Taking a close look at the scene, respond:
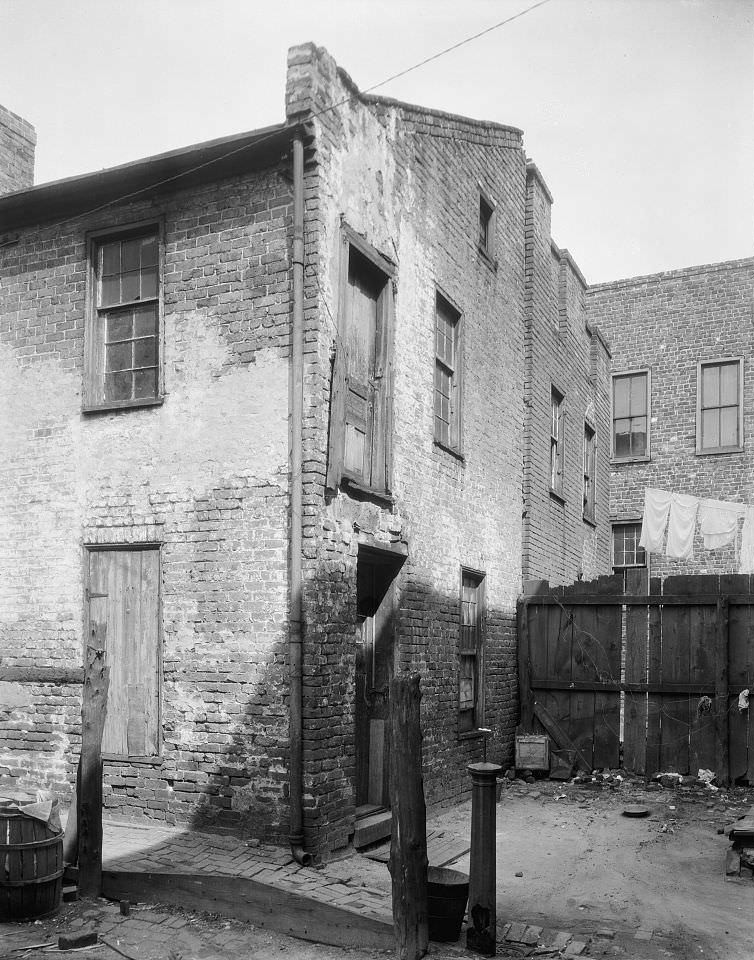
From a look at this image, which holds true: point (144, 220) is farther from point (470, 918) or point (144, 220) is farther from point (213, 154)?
point (470, 918)

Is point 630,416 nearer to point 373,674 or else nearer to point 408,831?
point 373,674

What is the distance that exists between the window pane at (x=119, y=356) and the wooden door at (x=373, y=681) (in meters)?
2.95

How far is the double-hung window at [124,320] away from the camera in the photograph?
8773 millimetres

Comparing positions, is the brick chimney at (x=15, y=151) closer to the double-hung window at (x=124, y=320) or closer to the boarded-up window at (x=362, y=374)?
the double-hung window at (x=124, y=320)

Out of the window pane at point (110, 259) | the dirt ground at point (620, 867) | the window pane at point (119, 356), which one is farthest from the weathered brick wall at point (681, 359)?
the window pane at point (110, 259)

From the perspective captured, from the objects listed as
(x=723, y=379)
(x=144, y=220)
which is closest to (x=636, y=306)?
(x=723, y=379)

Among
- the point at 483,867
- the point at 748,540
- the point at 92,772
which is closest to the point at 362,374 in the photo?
the point at 92,772

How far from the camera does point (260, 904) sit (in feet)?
21.6

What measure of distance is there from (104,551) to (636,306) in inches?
681

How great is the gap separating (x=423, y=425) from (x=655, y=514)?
27.7ft

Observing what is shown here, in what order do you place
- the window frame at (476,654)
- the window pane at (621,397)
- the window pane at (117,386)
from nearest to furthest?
the window pane at (117,386), the window frame at (476,654), the window pane at (621,397)

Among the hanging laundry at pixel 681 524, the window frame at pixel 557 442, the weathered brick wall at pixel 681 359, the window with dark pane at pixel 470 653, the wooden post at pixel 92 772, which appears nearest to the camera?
the wooden post at pixel 92 772

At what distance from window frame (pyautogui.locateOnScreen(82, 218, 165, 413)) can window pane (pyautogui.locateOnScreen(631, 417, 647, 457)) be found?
1588cm

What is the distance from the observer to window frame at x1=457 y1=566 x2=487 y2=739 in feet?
36.6
